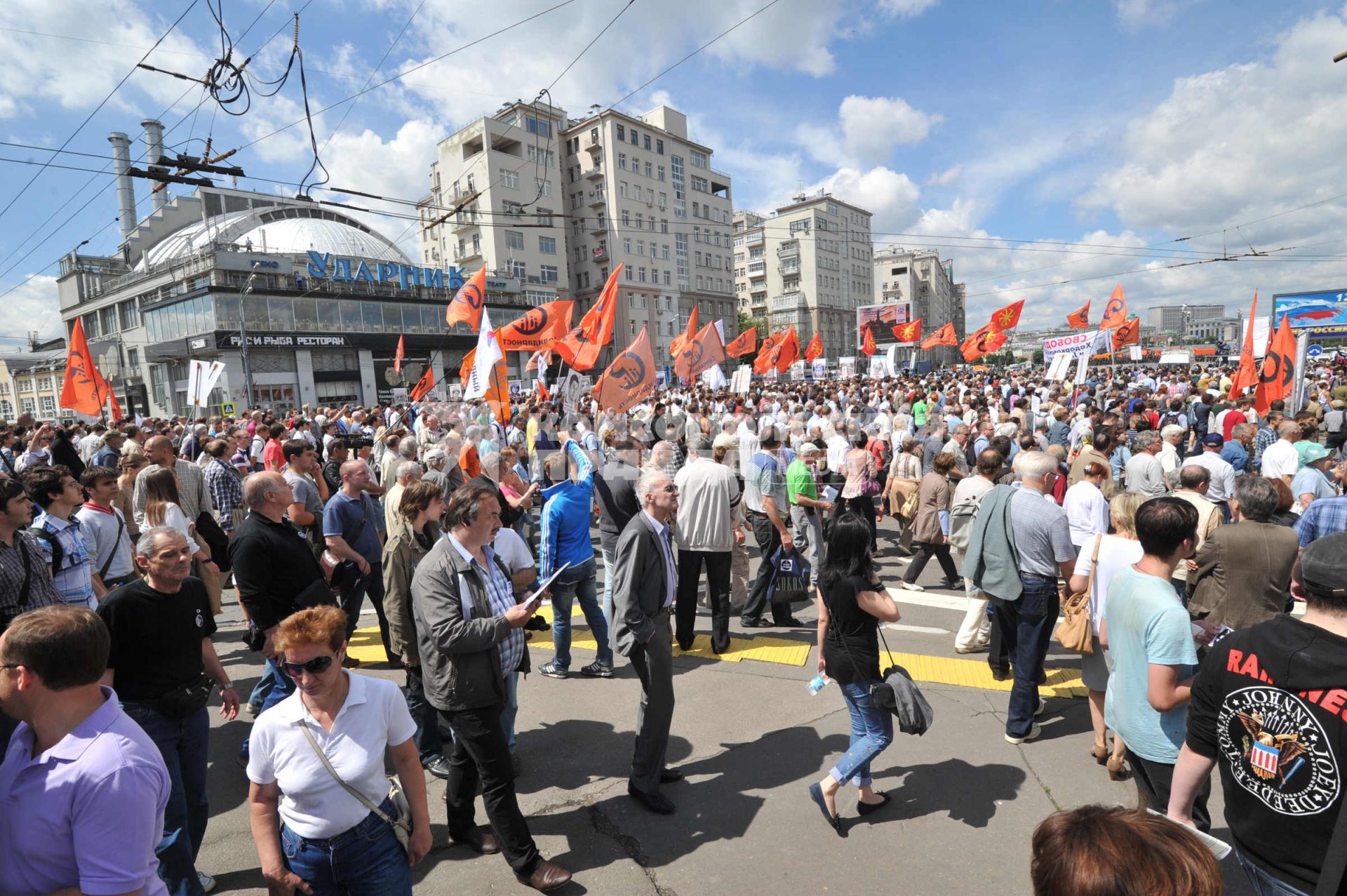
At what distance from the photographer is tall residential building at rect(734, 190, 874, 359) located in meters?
92.2

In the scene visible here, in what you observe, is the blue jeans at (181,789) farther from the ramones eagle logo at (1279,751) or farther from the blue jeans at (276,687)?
the ramones eagle logo at (1279,751)

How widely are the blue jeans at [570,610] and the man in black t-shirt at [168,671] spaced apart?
2.73 metres

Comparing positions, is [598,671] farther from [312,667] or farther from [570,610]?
[312,667]

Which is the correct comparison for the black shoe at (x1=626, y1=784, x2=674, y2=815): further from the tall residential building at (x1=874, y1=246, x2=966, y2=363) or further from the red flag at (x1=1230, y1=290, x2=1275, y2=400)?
the tall residential building at (x1=874, y1=246, x2=966, y2=363)

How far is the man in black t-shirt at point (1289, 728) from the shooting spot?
1854mm

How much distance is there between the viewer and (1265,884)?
6.65 ft

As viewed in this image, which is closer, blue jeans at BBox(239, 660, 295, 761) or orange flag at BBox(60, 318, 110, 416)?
blue jeans at BBox(239, 660, 295, 761)

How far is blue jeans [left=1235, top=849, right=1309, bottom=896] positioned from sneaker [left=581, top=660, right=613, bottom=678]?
4520 millimetres

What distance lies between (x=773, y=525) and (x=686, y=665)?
Result: 5.80 feet

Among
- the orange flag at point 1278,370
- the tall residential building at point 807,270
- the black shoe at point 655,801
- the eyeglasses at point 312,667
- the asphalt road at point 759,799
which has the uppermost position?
the tall residential building at point 807,270

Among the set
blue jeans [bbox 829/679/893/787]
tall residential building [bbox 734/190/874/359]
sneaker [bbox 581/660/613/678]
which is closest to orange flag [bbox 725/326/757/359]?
sneaker [bbox 581/660/613/678]

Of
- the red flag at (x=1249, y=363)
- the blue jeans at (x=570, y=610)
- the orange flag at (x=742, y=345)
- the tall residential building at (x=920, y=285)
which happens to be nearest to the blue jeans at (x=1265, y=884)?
the blue jeans at (x=570, y=610)

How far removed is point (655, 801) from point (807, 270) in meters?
94.2

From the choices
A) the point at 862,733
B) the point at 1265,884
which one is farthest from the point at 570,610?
the point at 1265,884
